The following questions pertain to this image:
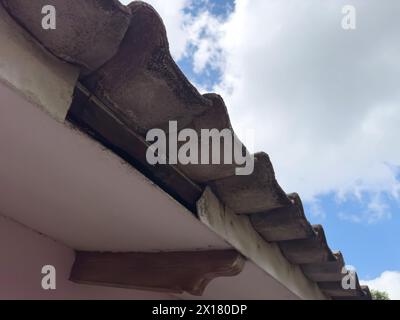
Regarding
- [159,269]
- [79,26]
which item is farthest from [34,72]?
[159,269]

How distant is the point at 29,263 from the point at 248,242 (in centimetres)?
132

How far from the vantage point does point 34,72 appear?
1.12 metres

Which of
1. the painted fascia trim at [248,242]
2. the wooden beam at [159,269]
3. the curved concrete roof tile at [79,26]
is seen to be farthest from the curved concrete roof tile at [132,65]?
the wooden beam at [159,269]

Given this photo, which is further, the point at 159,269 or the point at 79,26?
the point at 159,269

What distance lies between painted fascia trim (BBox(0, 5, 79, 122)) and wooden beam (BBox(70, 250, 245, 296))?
48.6 inches

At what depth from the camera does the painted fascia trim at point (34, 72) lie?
1049 mm

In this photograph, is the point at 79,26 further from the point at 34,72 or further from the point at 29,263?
the point at 29,263

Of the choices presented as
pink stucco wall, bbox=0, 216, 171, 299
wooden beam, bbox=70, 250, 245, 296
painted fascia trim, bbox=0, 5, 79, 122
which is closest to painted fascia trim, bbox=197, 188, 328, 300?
wooden beam, bbox=70, 250, 245, 296

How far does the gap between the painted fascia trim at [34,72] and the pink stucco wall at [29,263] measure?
1.32 metres

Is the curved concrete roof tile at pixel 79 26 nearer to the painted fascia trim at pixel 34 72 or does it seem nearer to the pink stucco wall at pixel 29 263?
the painted fascia trim at pixel 34 72

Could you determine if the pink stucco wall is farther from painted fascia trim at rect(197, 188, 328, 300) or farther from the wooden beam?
painted fascia trim at rect(197, 188, 328, 300)
